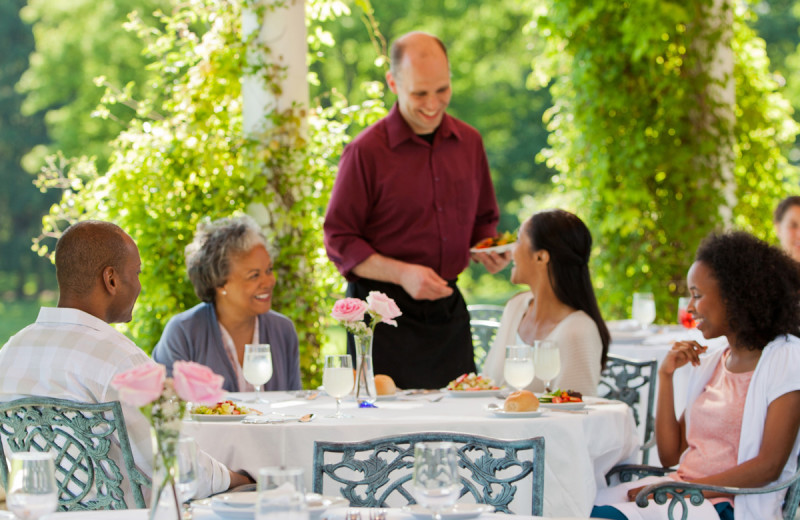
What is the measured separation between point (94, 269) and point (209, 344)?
119 centimetres

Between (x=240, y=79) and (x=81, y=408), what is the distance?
3.36 metres

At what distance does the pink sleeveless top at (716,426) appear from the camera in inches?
106

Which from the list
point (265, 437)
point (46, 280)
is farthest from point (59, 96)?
point (265, 437)

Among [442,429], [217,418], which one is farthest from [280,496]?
[217,418]

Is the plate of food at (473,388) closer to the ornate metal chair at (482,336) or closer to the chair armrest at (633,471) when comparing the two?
the chair armrest at (633,471)

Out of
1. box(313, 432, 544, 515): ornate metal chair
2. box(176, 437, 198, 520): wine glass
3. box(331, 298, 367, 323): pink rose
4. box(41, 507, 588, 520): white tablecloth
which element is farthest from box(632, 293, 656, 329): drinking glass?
box(176, 437, 198, 520): wine glass

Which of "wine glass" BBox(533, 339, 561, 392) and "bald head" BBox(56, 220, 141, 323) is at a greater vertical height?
"bald head" BBox(56, 220, 141, 323)

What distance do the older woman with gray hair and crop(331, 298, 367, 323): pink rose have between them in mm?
716

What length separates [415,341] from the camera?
3.88m

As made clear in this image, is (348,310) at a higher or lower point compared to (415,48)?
lower

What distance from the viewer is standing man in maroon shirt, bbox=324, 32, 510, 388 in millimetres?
3775

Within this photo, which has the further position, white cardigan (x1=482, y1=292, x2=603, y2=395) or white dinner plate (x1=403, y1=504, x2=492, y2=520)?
white cardigan (x1=482, y1=292, x2=603, y2=395)

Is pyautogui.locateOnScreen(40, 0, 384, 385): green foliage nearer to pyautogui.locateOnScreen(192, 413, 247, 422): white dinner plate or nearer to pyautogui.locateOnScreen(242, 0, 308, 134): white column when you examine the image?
pyautogui.locateOnScreen(242, 0, 308, 134): white column

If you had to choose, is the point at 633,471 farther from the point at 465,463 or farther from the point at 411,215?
the point at 411,215
